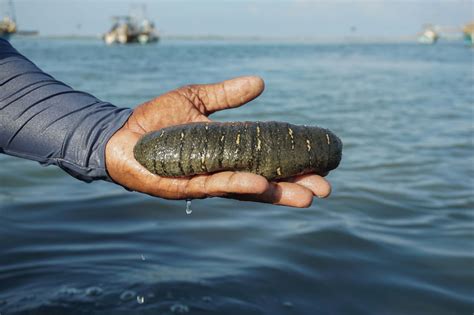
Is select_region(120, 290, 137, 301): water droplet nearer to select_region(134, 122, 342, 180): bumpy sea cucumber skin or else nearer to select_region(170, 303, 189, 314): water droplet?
select_region(170, 303, 189, 314): water droplet

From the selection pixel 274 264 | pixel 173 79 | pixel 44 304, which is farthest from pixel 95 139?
pixel 173 79

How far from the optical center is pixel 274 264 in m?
4.65

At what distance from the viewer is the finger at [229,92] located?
3.41 m

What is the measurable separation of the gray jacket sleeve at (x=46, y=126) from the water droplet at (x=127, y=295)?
1189mm

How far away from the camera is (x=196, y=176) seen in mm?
3088

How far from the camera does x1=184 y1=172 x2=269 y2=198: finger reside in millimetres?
2719

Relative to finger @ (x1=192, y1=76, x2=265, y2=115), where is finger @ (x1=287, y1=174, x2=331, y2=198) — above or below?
below

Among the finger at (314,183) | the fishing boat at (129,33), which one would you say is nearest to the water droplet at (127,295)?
the finger at (314,183)

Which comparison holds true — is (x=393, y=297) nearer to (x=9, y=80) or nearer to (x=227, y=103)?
(x=227, y=103)

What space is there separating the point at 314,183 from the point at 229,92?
2.74ft

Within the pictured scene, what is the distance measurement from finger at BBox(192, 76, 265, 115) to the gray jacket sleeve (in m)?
0.70

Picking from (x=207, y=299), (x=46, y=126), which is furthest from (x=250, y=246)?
(x=46, y=126)

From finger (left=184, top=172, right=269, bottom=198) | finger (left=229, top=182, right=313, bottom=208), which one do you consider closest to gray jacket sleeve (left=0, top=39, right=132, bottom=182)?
finger (left=184, top=172, right=269, bottom=198)

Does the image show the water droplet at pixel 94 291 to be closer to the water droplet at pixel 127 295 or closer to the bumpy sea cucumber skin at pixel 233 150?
the water droplet at pixel 127 295
